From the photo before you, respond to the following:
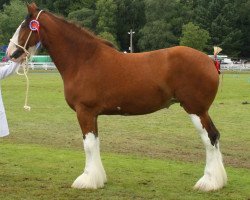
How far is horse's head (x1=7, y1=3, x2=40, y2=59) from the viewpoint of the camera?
7660 millimetres

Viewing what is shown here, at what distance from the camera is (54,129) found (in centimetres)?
1530

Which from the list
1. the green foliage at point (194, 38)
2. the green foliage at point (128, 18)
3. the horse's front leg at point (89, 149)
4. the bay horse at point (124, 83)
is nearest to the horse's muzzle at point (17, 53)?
the bay horse at point (124, 83)

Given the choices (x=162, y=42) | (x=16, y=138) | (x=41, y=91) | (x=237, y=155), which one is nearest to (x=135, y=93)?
(x=237, y=155)

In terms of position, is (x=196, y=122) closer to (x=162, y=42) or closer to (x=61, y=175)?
(x=61, y=175)

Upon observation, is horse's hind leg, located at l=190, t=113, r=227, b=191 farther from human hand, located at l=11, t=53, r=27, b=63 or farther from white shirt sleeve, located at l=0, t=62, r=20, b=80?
white shirt sleeve, located at l=0, t=62, r=20, b=80

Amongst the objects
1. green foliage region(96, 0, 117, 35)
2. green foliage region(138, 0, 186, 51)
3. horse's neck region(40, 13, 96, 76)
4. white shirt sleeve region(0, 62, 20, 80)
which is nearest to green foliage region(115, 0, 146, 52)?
green foliage region(96, 0, 117, 35)

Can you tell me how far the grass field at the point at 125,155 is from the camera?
293 inches

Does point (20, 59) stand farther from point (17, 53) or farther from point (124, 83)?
point (124, 83)

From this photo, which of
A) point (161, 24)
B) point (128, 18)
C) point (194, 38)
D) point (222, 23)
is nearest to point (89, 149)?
point (194, 38)

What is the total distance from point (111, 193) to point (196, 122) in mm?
1678

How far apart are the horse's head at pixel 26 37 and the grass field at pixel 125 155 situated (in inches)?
83.6

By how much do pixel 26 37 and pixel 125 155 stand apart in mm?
4235

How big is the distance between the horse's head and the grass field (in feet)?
6.96

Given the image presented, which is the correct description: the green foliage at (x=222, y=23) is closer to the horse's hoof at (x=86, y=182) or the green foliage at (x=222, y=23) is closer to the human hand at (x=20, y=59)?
the human hand at (x=20, y=59)
